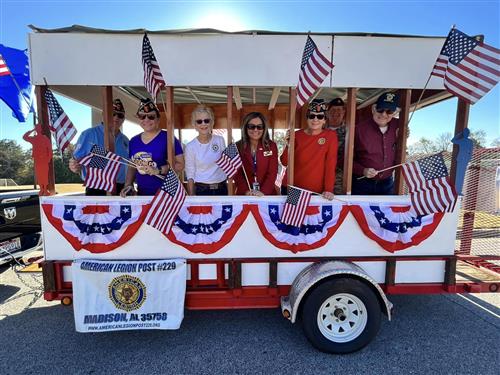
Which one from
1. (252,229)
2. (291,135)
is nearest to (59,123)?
(252,229)

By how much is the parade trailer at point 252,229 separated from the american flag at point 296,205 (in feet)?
0.38

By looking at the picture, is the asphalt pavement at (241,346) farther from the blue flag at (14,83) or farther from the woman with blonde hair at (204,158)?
the blue flag at (14,83)

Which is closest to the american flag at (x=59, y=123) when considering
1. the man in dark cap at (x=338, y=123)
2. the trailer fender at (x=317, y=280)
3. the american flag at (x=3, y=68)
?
the american flag at (x=3, y=68)

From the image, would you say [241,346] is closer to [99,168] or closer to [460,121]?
[99,168]

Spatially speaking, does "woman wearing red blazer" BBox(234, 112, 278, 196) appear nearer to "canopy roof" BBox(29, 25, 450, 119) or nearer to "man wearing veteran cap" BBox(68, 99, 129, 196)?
"canopy roof" BBox(29, 25, 450, 119)

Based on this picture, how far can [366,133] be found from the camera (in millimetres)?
3191

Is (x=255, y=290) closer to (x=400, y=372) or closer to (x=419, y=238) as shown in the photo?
(x=400, y=372)

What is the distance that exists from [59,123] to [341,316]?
3447 millimetres

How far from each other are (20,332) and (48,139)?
2268 mm

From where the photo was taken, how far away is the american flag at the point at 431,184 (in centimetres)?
273

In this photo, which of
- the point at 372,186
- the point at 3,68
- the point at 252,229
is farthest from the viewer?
the point at 3,68

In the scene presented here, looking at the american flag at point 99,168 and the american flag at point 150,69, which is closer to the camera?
the american flag at point 150,69

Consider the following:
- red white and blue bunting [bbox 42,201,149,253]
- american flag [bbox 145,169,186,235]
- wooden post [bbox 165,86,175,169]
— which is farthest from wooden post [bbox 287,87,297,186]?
red white and blue bunting [bbox 42,201,149,253]

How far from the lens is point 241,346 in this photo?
2959 millimetres
